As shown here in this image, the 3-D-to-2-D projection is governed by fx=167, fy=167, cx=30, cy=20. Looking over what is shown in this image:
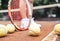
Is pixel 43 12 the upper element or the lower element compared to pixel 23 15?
lower

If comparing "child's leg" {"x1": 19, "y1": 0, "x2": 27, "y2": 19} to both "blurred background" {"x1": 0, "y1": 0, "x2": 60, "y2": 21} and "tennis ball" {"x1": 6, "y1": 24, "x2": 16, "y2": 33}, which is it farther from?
"blurred background" {"x1": 0, "y1": 0, "x2": 60, "y2": 21}

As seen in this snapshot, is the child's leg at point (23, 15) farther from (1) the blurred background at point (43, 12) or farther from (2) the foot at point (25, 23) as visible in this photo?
(1) the blurred background at point (43, 12)

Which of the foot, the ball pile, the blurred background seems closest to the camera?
the ball pile

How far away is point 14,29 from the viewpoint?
783mm

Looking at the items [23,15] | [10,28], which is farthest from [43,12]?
[10,28]

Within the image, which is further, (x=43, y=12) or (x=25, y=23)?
(x=43, y=12)

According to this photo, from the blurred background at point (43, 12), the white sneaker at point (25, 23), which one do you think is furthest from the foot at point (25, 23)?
the blurred background at point (43, 12)

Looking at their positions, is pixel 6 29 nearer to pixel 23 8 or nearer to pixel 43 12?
pixel 23 8

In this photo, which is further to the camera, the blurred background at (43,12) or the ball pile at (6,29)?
the blurred background at (43,12)

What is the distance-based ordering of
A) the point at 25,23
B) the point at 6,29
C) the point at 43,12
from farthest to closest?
the point at 43,12 → the point at 25,23 → the point at 6,29

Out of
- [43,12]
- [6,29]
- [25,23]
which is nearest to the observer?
[6,29]

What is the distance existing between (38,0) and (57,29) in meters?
0.86

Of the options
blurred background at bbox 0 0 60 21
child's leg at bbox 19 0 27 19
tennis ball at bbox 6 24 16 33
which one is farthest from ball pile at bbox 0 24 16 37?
blurred background at bbox 0 0 60 21

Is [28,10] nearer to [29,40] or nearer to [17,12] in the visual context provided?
[17,12]
